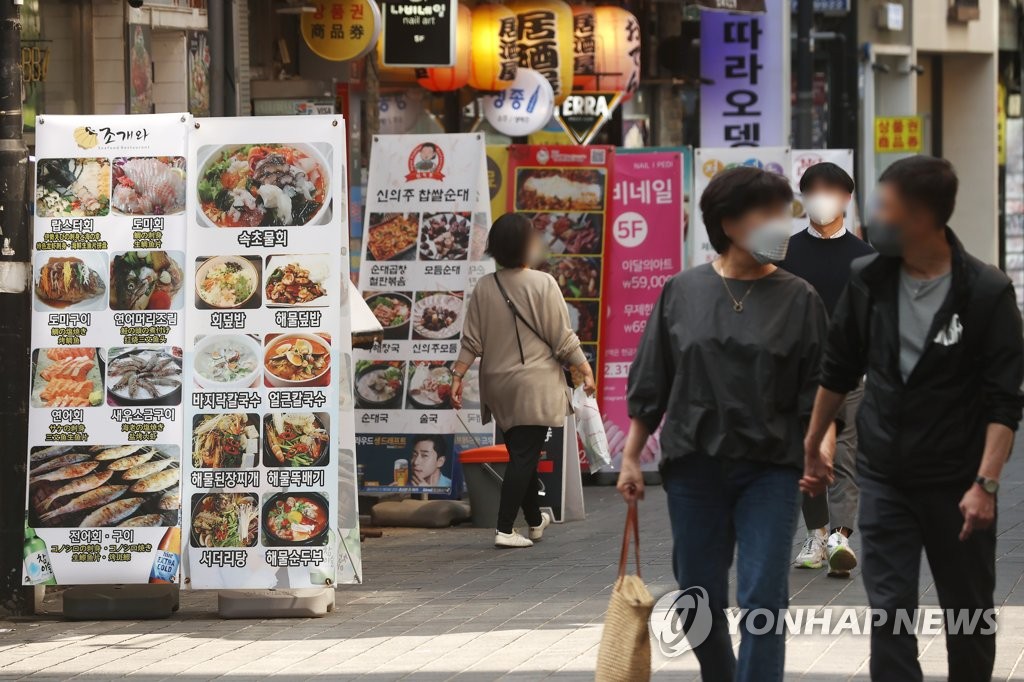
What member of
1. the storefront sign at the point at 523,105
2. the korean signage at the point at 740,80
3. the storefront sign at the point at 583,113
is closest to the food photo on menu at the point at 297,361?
the storefront sign at the point at 523,105

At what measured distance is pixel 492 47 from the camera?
62.8 ft

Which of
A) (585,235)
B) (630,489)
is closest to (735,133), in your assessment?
(585,235)

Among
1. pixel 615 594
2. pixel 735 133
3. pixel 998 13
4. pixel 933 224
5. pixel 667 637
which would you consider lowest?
pixel 667 637

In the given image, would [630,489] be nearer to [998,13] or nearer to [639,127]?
[639,127]

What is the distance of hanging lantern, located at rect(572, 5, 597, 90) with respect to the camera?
20750mm

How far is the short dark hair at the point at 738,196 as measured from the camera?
617cm

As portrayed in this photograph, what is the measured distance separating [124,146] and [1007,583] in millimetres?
4759

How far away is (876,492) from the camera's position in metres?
5.88

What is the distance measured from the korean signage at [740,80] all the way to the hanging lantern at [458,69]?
8294mm

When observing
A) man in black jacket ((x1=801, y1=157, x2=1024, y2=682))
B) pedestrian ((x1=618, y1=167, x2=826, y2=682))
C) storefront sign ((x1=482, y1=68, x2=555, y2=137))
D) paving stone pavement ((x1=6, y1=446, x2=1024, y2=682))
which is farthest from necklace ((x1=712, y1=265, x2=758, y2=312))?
storefront sign ((x1=482, y1=68, x2=555, y2=137))

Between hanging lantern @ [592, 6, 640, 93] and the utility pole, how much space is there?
→ 12.3 m

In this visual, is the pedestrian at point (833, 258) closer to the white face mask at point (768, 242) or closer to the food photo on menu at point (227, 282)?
the food photo on menu at point (227, 282)

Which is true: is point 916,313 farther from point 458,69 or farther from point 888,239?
point 458,69

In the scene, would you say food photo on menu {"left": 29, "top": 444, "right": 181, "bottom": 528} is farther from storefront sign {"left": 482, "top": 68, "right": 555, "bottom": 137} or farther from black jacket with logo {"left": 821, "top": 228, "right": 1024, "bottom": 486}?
storefront sign {"left": 482, "top": 68, "right": 555, "bottom": 137}
